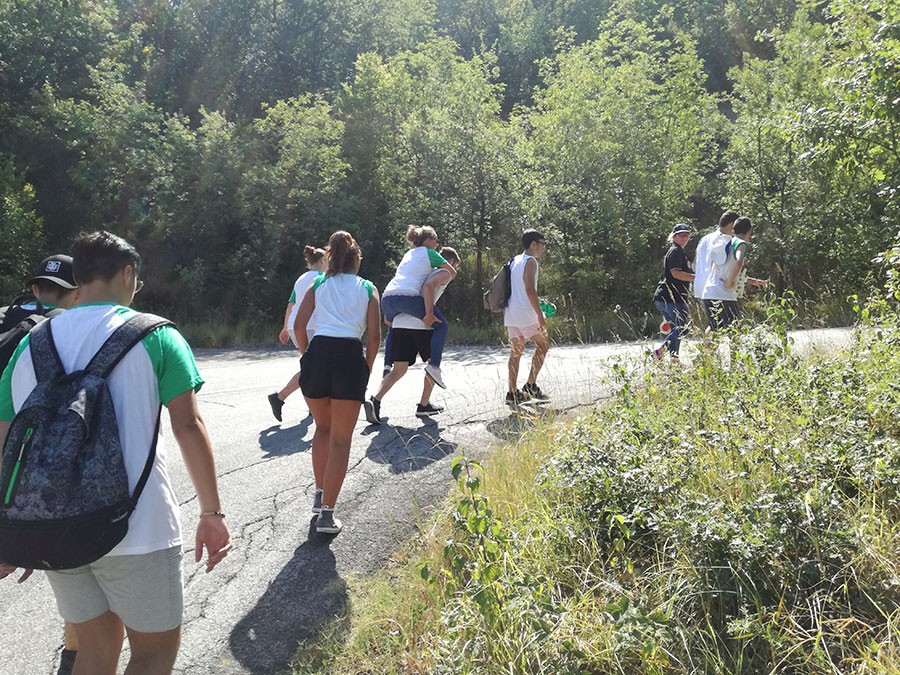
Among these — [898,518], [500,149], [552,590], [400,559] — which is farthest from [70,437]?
[500,149]

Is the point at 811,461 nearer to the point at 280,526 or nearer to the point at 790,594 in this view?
the point at 790,594

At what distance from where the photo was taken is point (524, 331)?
7.20 m

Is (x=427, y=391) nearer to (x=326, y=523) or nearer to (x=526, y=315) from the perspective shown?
(x=526, y=315)

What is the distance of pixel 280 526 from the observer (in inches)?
184

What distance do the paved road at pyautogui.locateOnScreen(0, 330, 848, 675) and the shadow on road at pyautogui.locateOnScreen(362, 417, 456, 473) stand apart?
12 millimetres

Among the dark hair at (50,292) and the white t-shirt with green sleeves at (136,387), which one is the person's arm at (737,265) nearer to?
the dark hair at (50,292)

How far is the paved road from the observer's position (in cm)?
347

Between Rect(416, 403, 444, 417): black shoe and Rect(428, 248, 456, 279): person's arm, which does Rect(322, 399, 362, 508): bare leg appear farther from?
Rect(416, 403, 444, 417): black shoe

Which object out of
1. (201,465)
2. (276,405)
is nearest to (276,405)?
(276,405)

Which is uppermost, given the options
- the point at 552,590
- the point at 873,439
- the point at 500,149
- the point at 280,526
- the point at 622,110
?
the point at 622,110

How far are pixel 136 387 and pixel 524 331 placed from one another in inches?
206

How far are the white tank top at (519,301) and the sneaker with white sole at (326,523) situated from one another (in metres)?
3.34

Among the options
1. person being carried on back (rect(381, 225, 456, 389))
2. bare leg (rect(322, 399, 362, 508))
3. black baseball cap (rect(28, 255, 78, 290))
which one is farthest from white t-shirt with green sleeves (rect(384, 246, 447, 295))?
black baseball cap (rect(28, 255, 78, 290))

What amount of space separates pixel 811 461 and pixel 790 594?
75 centimetres
